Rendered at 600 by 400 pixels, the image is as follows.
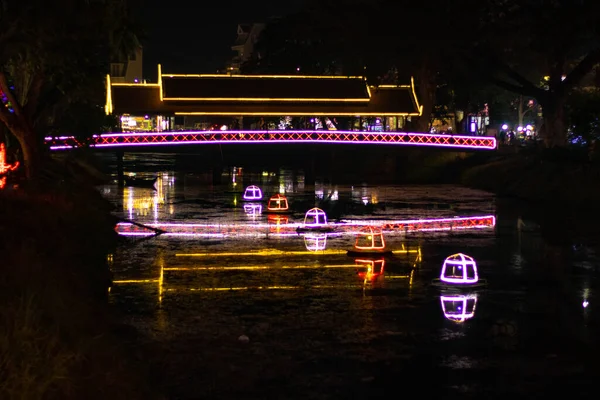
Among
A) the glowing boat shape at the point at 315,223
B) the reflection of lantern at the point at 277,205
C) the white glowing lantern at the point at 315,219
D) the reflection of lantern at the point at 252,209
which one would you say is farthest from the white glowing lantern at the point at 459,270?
the reflection of lantern at the point at 277,205

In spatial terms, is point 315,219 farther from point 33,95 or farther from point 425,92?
point 425,92

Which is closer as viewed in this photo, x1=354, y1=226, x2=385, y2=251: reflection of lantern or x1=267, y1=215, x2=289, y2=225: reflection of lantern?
x1=354, y1=226, x2=385, y2=251: reflection of lantern

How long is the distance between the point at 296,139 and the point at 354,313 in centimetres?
4891

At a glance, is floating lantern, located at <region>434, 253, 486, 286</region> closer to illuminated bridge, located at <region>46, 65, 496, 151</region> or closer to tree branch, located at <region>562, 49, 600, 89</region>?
tree branch, located at <region>562, 49, 600, 89</region>

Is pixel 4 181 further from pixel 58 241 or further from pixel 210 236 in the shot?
pixel 58 241

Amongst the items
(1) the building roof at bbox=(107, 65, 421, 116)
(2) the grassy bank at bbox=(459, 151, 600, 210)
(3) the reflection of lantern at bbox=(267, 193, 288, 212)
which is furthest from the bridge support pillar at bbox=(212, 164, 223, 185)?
(3) the reflection of lantern at bbox=(267, 193, 288, 212)

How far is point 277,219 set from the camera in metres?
42.0

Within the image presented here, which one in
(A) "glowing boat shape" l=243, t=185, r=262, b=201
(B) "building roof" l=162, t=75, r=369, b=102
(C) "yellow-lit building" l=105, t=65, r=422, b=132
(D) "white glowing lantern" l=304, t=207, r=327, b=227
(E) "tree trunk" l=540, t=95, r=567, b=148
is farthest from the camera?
(B) "building roof" l=162, t=75, r=369, b=102

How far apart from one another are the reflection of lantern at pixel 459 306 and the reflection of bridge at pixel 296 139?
144 ft

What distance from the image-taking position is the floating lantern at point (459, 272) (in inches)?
987

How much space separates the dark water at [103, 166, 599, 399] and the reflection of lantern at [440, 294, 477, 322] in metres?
0.07

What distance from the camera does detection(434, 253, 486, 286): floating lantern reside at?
2508 centimetres

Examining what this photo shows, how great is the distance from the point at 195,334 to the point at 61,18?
7.29m

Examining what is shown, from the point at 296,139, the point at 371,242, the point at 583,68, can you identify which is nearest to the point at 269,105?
the point at 296,139
